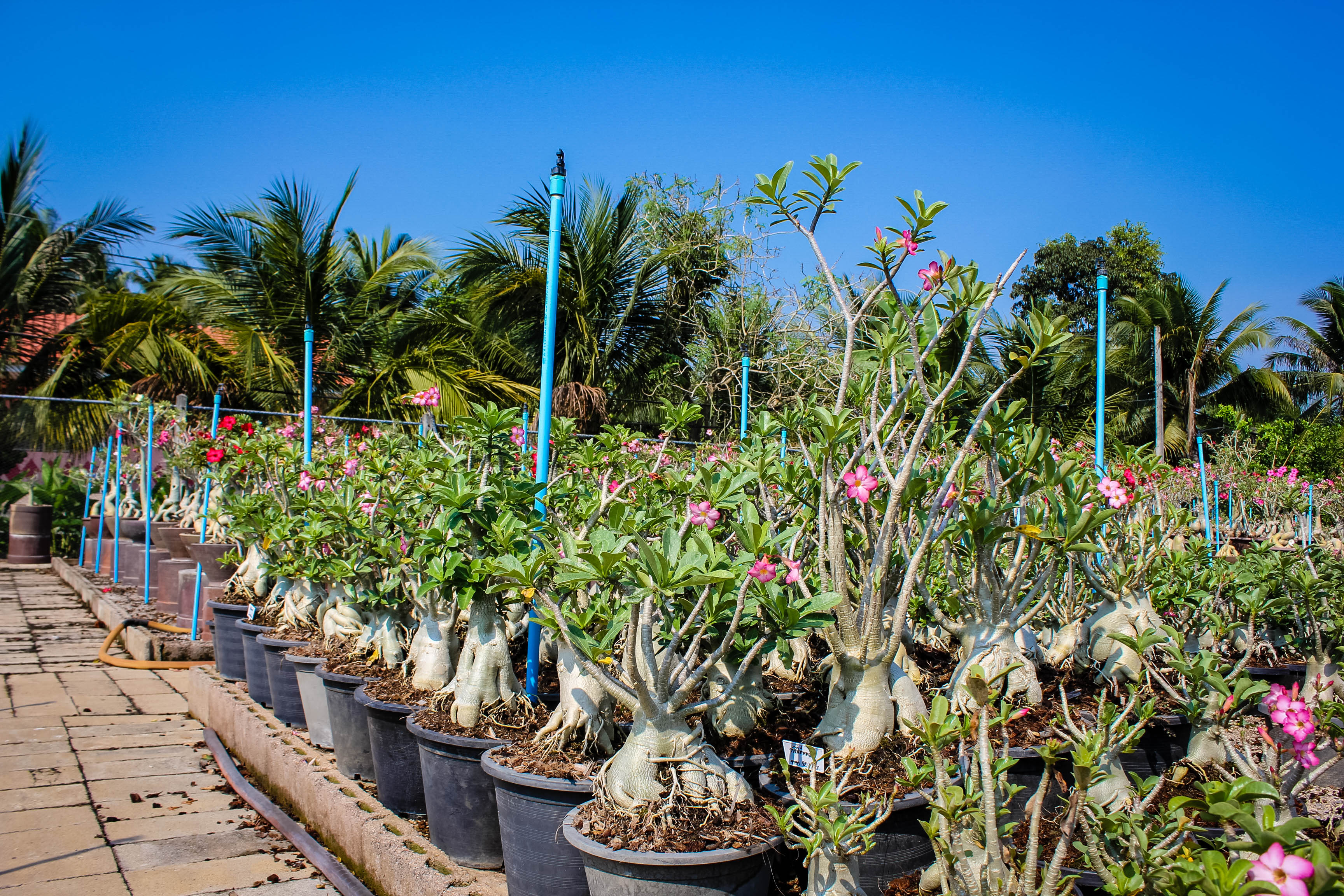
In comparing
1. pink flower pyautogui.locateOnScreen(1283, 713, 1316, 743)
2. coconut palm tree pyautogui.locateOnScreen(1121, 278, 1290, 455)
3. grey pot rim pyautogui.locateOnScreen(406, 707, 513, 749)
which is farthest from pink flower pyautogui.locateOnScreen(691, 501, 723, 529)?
coconut palm tree pyautogui.locateOnScreen(1121, 278, 1290, 455)

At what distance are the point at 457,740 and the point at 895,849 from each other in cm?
122

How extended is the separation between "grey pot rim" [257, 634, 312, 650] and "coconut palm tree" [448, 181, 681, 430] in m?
6.68

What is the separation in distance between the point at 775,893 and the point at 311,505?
102 inches

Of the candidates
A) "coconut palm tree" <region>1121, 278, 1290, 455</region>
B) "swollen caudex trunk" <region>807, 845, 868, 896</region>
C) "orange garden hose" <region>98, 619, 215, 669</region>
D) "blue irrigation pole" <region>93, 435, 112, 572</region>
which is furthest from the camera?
"coconut palm tree" <region>1121, 278, 1290, 455</region>

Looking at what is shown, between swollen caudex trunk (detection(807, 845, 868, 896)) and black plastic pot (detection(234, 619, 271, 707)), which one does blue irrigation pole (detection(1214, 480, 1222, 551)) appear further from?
black plastic pot (detection(234, 619, 271, 707))

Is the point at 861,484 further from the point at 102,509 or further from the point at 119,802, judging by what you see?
the point at 102,509

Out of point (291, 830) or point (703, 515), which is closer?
point (703, 515)

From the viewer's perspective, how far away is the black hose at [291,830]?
2.54 meters

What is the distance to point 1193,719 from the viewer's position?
2.28 meters

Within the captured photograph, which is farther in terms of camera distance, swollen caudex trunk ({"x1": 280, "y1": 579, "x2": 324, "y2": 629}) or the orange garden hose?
A: the orange garden hose

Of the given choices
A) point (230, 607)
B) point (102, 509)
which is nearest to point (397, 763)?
point (230, 607)

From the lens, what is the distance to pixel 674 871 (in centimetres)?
175

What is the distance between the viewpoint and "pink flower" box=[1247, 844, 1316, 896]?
0.96 m

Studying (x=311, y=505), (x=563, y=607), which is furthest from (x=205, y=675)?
(x=563, y=607)
